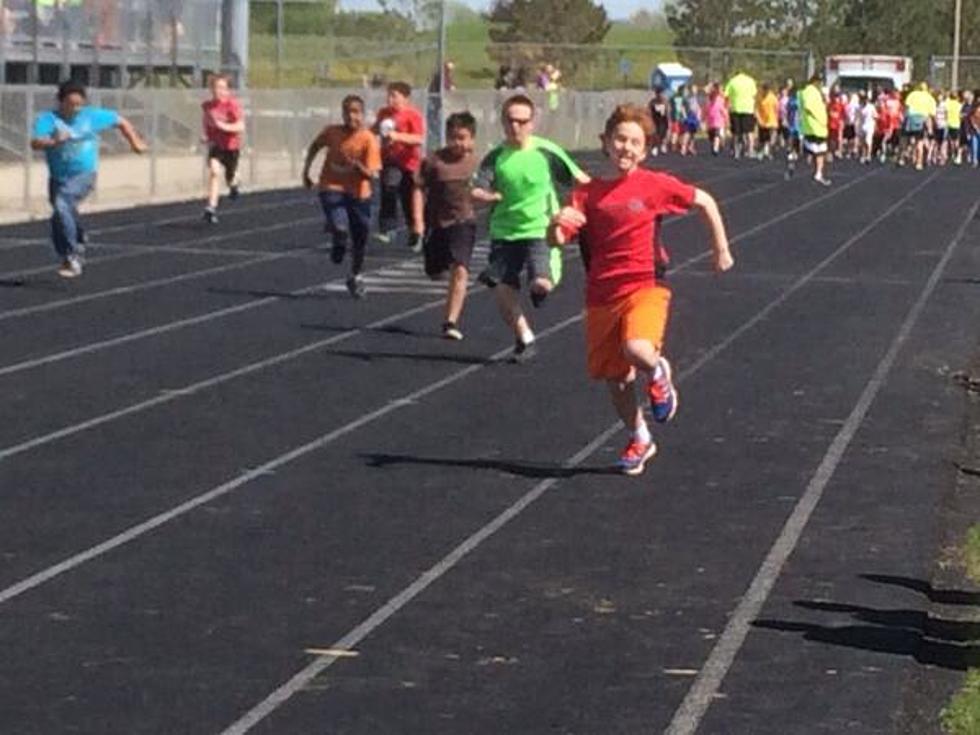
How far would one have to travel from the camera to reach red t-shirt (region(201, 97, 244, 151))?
31.1 metres

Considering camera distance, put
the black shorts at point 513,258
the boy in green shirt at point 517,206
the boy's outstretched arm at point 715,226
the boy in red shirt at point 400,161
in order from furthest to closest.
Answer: the boy in red shirt at point 400,161
the black shorts at point 513,258
the boy in green shirt at point 517,206
the boy's outstretched arm at point 715,226

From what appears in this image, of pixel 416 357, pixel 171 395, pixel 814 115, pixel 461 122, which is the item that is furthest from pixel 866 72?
pixel 171 395

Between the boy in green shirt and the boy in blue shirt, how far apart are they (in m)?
5.87

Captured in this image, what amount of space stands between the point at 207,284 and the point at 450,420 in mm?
8577

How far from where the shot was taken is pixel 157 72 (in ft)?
166

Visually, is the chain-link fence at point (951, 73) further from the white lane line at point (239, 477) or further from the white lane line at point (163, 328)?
the white lane line at point (239, 477)

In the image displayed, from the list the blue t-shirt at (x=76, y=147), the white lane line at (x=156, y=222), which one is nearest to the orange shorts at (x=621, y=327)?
the blue t-shirt at (x=76, y=147)

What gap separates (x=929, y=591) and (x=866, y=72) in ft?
218

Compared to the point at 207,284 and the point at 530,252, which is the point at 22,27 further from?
the point at 530,252

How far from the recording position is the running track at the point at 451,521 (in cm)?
822

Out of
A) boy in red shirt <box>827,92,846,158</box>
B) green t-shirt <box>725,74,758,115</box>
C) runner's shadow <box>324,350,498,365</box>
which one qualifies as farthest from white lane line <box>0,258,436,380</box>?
boy in red shirt <box>827,92,846,158</box>

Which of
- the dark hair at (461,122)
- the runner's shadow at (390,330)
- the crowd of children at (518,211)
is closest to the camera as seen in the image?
the crowd of children at (518,211)

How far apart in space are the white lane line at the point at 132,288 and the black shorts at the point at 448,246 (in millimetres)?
3051

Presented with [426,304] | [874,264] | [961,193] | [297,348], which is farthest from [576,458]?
[961,193]
